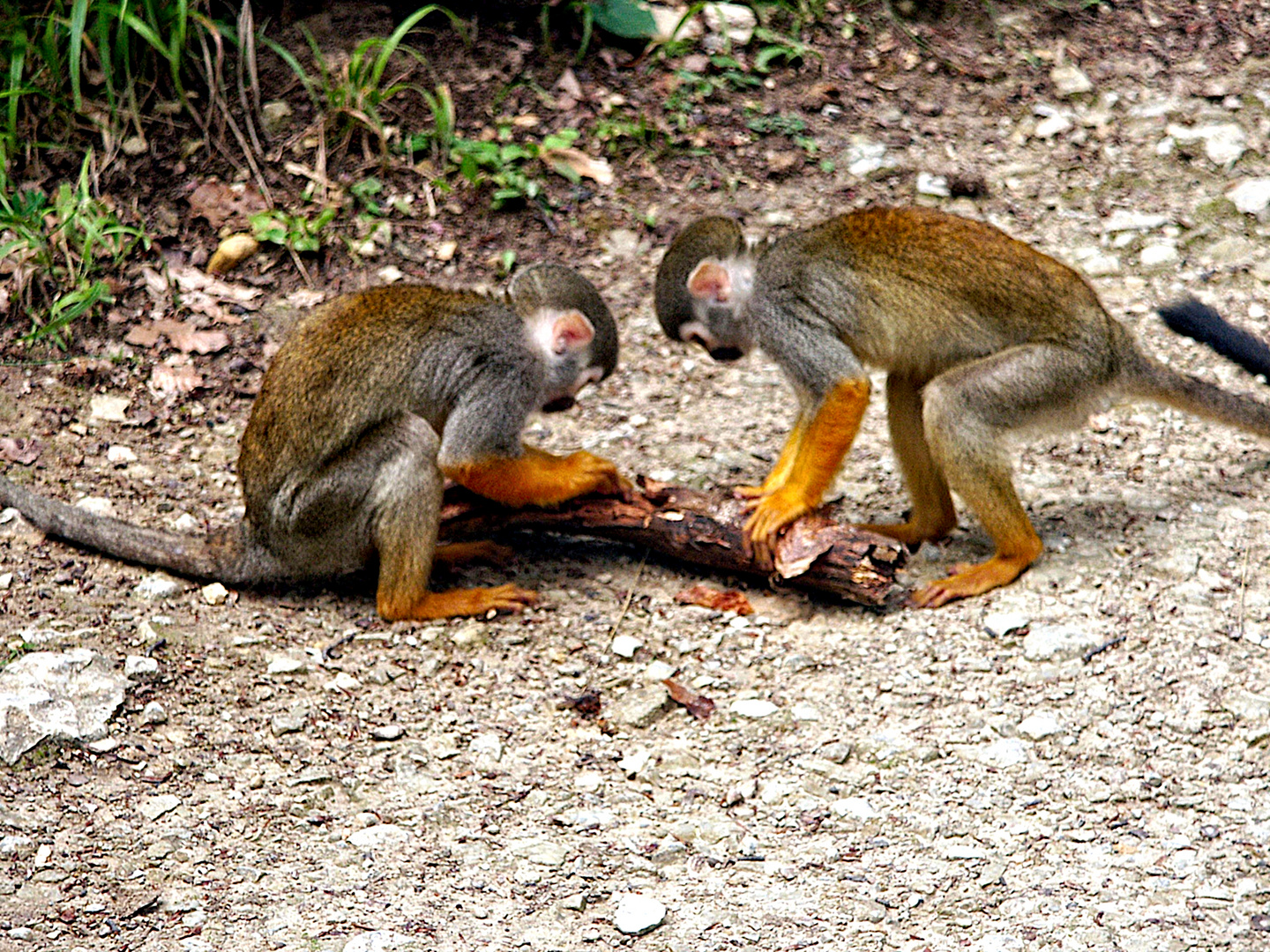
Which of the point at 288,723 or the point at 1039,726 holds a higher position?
the point at 1039,726

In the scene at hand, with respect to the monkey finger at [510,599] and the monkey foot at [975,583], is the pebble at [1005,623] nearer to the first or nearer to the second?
the monkey foot at [975,583]

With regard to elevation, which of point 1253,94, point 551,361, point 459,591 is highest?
point 1253,94

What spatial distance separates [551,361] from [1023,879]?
249cm

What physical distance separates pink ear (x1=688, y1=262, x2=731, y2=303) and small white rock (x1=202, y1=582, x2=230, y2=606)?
2.06 meters

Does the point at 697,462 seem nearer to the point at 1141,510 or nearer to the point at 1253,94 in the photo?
the point at 1141,510

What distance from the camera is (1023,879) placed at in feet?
12.3

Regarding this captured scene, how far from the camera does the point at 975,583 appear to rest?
200 inches

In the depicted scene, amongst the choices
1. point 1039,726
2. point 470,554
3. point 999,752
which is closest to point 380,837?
point 470,554

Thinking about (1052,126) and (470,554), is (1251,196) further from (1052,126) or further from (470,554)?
(470,554)

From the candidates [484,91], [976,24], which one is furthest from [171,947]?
[976,24]

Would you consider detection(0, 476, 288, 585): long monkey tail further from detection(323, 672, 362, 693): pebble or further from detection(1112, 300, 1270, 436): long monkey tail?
detection(1112, 300, 1270, 436): long monkey tail

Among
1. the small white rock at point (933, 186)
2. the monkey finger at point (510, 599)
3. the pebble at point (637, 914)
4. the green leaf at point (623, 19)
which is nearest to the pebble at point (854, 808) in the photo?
the pebble at point (637, 914)

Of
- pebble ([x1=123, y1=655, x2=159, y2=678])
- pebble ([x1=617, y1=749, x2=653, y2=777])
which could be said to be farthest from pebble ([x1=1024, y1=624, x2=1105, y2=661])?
pebble ([x1=123, y1=655, x2=159, y2=678])

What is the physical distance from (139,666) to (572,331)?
1.89 metres
